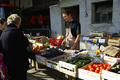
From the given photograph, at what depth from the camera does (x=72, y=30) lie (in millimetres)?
3824

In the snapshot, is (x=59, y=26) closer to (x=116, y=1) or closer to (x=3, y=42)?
(x=116, y=1)

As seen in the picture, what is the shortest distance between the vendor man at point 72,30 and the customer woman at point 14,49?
63.3 inches

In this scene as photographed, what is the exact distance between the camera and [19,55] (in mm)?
2461

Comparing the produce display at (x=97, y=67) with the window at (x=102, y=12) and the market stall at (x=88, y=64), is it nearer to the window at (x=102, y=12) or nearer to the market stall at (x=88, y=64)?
the market stall at (x=88, y=64)

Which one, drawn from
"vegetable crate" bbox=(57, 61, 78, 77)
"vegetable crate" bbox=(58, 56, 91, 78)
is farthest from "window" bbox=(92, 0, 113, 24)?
"vegetable crate" bbox=(57, 61, 78, 77)

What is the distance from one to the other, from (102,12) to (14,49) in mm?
4873

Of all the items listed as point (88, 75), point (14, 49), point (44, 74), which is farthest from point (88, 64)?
point (44, 74)

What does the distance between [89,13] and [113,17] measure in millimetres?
1246

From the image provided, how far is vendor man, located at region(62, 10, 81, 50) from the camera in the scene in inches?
142

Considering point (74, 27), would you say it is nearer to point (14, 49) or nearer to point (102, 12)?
point (14, 49)

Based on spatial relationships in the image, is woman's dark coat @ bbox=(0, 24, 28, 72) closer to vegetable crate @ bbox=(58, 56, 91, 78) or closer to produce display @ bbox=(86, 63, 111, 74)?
vegetable crate @ bbox=(58, 56, 91, 78)

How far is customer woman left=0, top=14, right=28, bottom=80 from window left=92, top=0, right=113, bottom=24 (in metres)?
4.58

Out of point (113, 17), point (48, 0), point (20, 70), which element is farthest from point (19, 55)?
point (48, 0)

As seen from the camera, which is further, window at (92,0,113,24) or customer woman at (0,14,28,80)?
window at (92,0,113,24)
